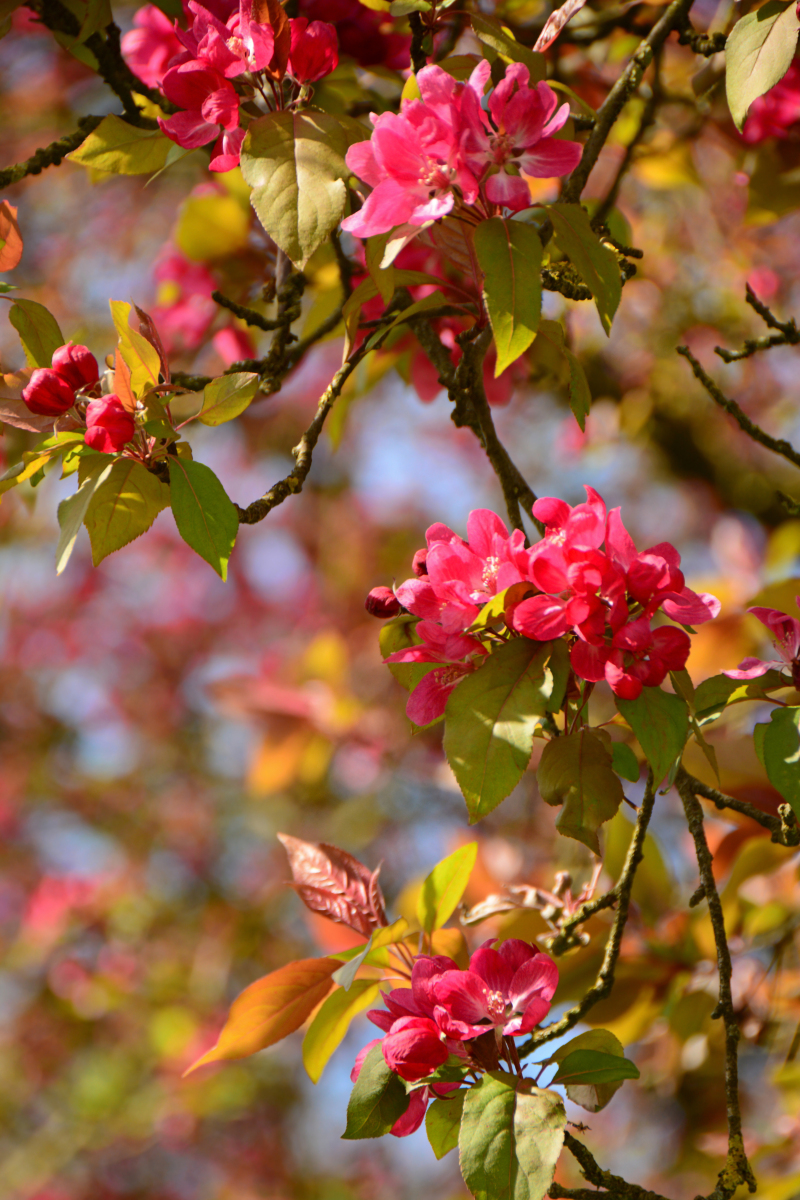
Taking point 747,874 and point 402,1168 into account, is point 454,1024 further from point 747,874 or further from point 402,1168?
point 402,1168

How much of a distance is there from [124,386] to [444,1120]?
1.95 feet

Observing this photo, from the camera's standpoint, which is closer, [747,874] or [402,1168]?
[747,874]

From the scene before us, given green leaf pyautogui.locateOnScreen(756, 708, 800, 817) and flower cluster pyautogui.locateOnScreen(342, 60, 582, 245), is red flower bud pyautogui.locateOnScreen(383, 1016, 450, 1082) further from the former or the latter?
flower cluster pyautogui.locateOnScreen(342, 60, 582, 245)

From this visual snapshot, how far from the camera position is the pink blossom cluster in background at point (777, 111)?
3.94 feet

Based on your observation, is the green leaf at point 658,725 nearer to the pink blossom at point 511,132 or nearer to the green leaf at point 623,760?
the green leaf at point 623,760

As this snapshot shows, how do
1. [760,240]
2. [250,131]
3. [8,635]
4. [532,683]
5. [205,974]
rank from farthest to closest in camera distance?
[8,635]
[205,974]
[760,240]
[250,131]
[532,683]

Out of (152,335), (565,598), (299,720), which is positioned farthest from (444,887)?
(299,720)

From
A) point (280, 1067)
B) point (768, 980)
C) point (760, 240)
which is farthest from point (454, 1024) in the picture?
point (280, 1067)

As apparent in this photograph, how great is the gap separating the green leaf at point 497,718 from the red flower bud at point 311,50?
0.51 meters

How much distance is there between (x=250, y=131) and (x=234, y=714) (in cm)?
186

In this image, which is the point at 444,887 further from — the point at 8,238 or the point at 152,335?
the point at 8,238

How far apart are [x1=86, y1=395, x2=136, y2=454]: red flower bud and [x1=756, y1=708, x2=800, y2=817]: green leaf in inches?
20.6

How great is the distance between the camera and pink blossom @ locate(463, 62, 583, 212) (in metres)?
0.67

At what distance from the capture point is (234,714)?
2.46 meters
